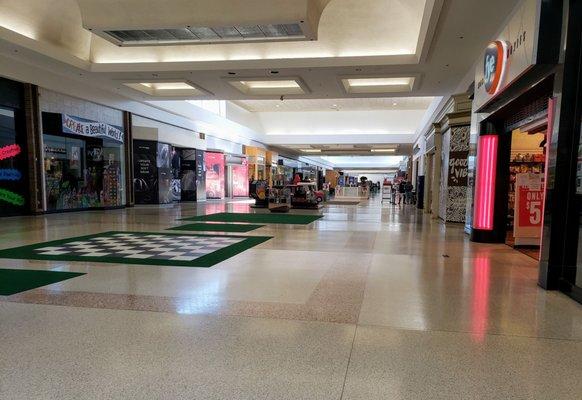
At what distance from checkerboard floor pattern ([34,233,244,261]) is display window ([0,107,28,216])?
16.3ft

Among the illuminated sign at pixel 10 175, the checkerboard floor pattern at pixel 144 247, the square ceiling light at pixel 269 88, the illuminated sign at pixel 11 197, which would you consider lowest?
the checkerboard floor pattern at pixel 144 247

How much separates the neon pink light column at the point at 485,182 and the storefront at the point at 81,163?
37.6 feet

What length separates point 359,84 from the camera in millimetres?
12453

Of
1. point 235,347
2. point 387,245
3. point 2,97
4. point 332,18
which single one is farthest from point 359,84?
point 235,347

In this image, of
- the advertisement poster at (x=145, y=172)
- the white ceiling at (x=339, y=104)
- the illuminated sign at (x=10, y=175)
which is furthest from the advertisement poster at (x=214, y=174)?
the illuminated sign at (x=10, y=175)

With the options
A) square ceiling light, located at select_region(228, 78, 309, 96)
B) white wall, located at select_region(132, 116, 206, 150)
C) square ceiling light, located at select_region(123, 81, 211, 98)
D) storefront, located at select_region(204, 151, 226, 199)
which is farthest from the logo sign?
storefront, located at select_region(204, 151, 226, 199)

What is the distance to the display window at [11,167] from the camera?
33.1 ft

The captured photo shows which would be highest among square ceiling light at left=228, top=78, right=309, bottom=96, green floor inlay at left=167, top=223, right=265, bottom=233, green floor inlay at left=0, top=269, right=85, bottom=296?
square ceiling light at left=228, top=78, right=309, bottom=96

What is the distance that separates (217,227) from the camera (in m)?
8.95

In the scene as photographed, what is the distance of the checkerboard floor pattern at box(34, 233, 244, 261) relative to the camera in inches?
219

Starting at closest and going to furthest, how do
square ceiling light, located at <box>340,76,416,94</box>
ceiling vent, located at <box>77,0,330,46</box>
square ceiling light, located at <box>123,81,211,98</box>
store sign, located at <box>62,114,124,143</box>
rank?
ceiling vent, located at <box>77,0,330,46</box> < store sign, located at <box>62,114,124,143</box> < square ceiling light, located at <box>340,76,416,94</box> < square ceiling light, located at <box>123,81,211,98</box>

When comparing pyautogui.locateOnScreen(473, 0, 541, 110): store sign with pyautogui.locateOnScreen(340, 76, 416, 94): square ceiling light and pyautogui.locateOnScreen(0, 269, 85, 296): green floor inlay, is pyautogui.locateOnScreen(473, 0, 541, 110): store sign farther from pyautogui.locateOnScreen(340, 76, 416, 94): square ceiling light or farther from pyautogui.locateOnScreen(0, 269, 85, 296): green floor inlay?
pyautogui.locateOnScreen(0, 269, 85, 296): green floor inlay

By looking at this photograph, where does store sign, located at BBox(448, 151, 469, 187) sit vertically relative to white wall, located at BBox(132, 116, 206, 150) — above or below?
below

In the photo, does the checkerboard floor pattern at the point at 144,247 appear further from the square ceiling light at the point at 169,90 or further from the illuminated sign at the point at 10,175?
the square ceiling light at the point at 169,90
